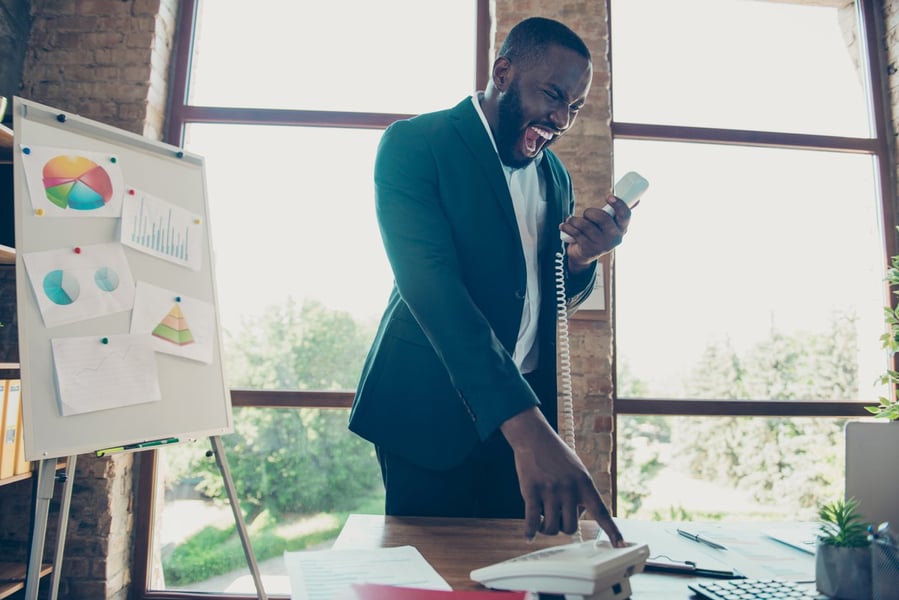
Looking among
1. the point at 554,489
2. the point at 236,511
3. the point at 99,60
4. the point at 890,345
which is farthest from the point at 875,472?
the point at 99,60

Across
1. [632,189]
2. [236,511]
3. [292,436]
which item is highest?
[632,189]

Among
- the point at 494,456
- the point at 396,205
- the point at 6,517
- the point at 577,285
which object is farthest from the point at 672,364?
the point at 6,517

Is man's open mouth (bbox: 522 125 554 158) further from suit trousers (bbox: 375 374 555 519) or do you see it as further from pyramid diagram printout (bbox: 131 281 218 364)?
pyramid diagram printout (bbox: 131 281 218 364)

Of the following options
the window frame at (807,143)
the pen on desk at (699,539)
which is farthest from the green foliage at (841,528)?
the window frame at (807,143)

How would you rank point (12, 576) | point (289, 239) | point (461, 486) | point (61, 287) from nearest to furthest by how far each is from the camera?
point (461, 486), point (61, 287), point (12, 576), point (289, 239)

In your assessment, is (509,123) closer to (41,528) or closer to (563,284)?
(563,284)

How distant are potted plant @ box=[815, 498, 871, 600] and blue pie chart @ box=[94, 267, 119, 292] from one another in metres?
1.84

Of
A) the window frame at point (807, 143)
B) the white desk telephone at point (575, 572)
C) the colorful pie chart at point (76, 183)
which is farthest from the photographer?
the window frame at point (807, 143)

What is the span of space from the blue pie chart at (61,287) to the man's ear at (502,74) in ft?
4.30

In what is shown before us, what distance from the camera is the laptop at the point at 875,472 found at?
911 mm

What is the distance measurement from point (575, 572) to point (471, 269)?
0.69 meters

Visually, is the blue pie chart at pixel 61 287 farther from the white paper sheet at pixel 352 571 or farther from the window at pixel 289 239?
the white paper sheet at pixel 352 571

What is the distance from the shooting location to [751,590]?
0.76 m

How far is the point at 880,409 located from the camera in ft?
9.34
